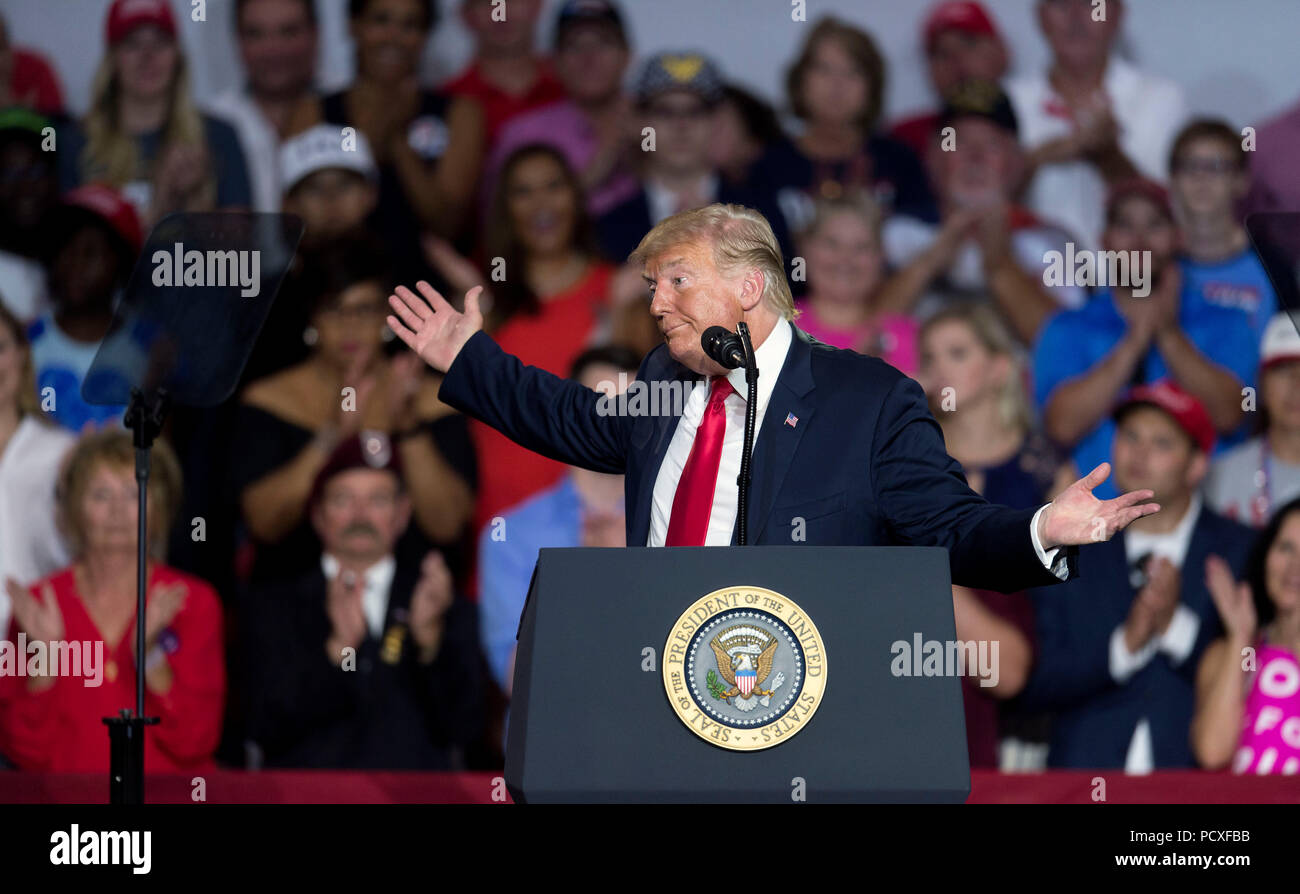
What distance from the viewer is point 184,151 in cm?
653

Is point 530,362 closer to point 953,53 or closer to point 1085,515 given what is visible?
point 953,53

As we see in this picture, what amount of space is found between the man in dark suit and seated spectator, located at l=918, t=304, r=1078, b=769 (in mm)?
3147

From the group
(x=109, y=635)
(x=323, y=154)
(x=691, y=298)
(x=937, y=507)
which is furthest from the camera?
(x=323, y=154)

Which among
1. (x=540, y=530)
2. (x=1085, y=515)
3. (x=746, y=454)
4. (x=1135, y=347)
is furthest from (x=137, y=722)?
(x=1135, y=347)

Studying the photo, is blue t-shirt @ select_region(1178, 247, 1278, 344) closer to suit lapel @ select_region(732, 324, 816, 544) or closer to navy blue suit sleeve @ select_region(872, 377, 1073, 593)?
navy blue suit sleeve @ select_region(872, 377, 1073, 593)

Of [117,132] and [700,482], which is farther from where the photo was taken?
[117,132]

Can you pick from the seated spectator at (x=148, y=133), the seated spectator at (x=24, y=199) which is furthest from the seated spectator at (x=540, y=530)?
the seated spectator at (x=24, y=199)

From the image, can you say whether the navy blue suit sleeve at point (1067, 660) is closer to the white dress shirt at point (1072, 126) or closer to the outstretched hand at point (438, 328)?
the white dress shirt at point (1072, 126)

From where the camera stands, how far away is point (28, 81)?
6.58m

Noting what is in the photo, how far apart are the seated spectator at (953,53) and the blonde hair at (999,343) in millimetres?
740

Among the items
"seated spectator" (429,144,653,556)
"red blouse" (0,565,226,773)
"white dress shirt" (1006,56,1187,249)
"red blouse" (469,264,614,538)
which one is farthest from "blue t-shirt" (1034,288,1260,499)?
"red blouse" (0,565,226,773)

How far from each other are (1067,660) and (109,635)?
3.59 meters

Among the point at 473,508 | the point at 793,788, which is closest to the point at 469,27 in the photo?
the point at 473,508

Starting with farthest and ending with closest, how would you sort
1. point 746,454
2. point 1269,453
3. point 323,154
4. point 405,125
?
1. point 405,125
2. point 323,154
3. point 1269,453
4. point 746,454
